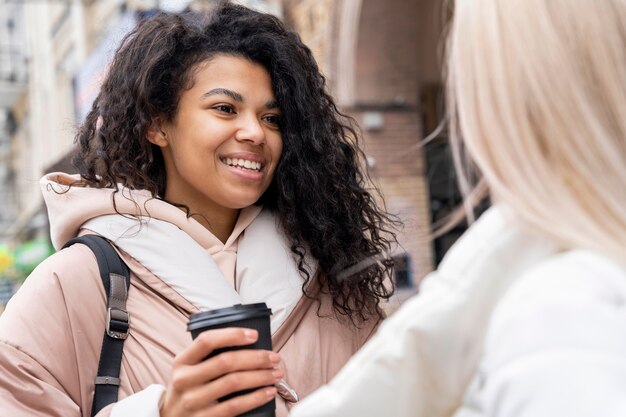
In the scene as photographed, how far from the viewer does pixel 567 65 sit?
1.12 meters

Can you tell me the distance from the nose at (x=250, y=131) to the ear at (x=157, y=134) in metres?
0.23

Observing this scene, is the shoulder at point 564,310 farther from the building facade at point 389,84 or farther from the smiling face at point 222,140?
→ the building facade at point 389,84

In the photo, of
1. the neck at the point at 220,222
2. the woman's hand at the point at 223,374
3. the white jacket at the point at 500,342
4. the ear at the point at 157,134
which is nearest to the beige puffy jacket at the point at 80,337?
the neck at the point at 220,222

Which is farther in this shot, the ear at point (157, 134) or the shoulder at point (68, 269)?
the ear at point (157, 134)

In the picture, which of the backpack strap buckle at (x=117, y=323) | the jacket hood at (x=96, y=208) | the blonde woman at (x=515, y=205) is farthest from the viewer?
the jacket hood at (x=96, y=208)

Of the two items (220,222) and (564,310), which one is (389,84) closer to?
(220,222)

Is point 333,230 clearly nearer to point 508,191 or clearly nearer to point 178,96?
point 178,96

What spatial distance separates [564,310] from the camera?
39.0 inches

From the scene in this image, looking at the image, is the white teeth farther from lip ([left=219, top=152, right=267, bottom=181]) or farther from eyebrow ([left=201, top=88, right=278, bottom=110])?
eyebrow ([left=201, top=88, right=278, bottom=110])

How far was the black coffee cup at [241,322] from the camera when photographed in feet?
4.78

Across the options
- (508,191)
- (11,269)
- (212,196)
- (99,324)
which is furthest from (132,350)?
(11,269)

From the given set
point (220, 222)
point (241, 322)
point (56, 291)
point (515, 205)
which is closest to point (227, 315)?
point (241, 322)

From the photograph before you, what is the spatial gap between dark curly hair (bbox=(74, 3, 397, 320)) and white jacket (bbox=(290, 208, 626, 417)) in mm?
1092

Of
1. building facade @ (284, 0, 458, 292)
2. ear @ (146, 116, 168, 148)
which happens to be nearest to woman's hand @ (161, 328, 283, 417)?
ear @ (146, 116, 168, 148)
